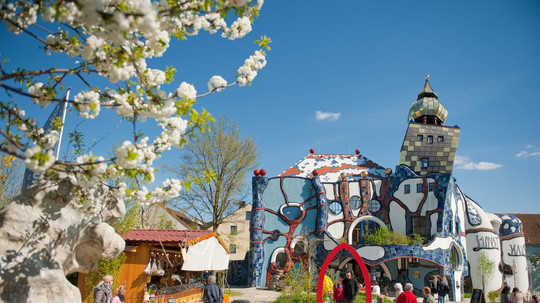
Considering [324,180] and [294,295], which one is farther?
[324,180]

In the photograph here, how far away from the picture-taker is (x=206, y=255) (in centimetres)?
1178

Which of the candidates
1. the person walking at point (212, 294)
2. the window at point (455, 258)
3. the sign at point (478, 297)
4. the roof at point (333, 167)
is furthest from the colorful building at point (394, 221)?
the person walking at point (212, 294)

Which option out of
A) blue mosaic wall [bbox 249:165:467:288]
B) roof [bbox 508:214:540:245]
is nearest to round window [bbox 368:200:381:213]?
blue mosaic wall [bbox 249:165:467:288]

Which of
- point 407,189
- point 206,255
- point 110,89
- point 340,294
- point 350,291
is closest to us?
point 110,89

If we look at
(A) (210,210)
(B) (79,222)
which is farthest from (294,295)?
(A) (210,210)

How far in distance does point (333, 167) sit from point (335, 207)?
3448 mm

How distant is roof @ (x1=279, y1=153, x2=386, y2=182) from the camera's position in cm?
2437

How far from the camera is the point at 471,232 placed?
22.1 meters

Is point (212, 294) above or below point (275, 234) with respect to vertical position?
below

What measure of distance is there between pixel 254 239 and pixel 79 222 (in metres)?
17.0

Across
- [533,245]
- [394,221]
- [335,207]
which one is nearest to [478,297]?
[394,221]

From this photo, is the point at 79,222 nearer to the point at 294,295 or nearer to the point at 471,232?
the point at 294,295

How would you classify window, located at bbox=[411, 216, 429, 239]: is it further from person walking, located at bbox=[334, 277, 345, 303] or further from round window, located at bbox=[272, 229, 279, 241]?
person walking, located at bbox=[334, 277, 345, 303]

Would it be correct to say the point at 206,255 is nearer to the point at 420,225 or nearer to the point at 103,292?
the point at 103,292
